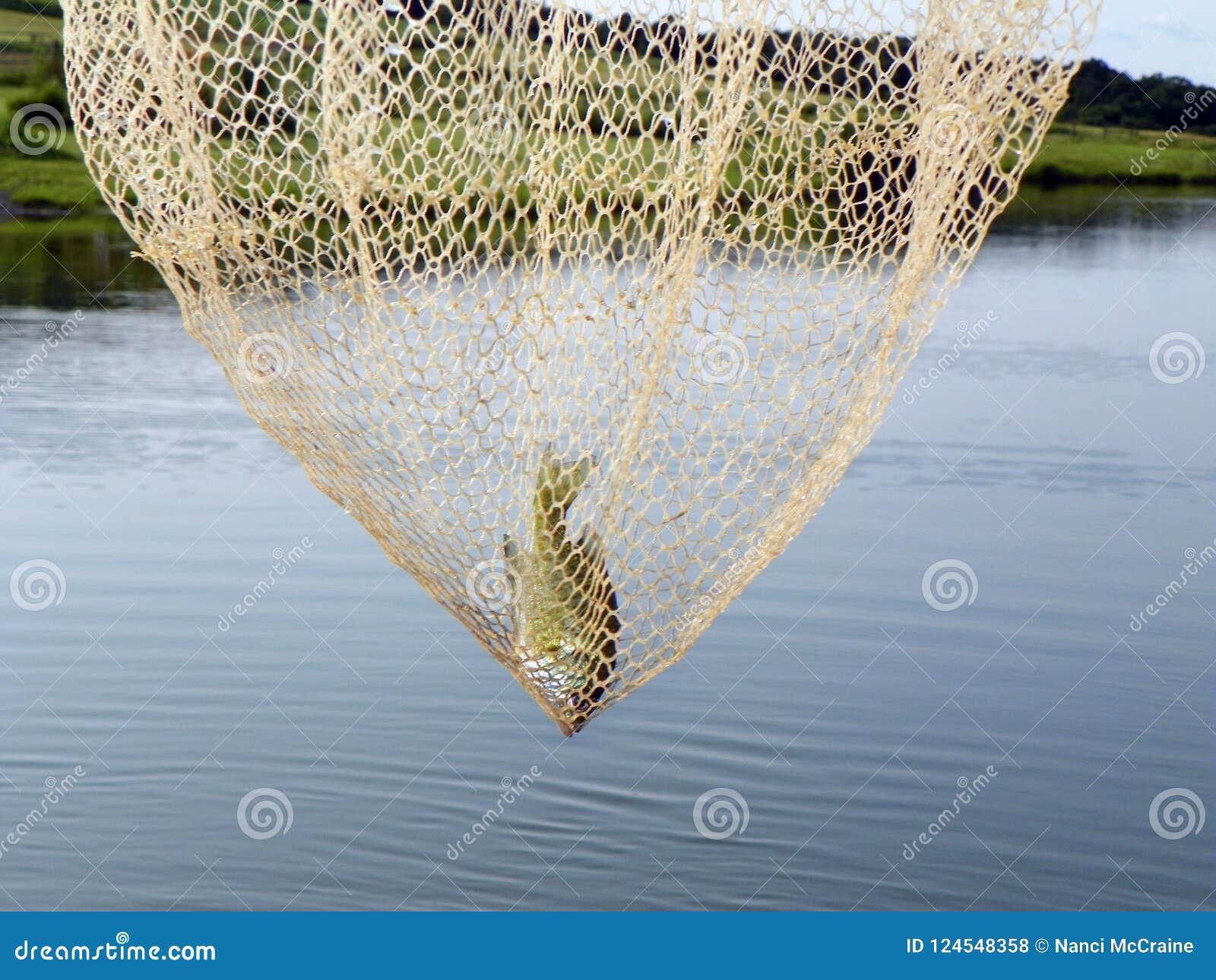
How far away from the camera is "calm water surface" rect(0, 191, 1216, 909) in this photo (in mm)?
5359

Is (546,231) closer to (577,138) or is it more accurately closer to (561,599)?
(577,138)

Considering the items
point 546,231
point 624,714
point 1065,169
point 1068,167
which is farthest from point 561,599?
point 1065,169

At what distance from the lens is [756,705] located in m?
6.80

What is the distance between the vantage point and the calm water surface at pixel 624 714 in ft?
17.6

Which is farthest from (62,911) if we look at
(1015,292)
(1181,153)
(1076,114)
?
(1181,153)

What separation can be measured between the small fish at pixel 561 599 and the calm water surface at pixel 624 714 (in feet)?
7.91

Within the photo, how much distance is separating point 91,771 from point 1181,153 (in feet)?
132

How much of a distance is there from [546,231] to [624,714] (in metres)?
4.49

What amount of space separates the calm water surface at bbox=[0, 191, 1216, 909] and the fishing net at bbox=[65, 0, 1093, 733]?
254 cm

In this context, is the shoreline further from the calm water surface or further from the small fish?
the small fish

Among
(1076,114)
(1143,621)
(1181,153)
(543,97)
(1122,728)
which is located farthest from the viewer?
(1181,153)

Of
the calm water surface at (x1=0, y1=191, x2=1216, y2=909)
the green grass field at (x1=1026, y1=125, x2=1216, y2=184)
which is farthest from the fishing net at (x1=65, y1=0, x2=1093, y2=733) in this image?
the green grass field at (x1=1026, y1=125, x2=1216, y2=184)

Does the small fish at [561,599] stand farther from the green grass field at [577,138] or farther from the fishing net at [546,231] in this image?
the green grass field at [577,138]

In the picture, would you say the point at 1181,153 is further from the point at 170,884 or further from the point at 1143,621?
the point at 170,884
